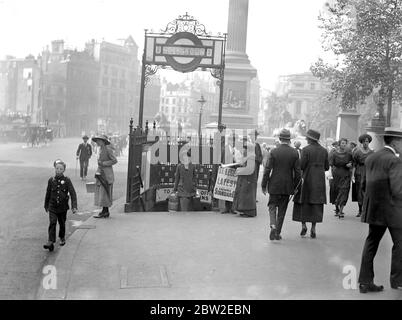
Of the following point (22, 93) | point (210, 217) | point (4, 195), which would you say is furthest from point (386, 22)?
point (22, 93)

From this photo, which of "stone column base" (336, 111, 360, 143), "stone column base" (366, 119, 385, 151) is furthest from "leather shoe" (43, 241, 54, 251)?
"stone column base" (336, 111, 360, 143)

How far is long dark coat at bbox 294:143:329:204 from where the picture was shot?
9.07 metres

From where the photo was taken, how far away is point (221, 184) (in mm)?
12078

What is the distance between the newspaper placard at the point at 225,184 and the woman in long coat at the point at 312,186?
2778 mm

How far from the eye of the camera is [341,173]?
11836mm

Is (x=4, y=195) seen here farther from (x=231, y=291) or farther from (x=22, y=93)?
(x=22, y=93)

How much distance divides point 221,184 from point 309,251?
4.18 metres

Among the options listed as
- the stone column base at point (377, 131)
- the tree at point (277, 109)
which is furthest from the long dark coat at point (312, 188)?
the tree at point (277, 109)

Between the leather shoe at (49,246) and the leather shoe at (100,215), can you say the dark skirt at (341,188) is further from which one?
the leather shoe at (49,246)

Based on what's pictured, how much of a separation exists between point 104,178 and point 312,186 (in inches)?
163

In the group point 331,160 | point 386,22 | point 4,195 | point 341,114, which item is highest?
point 386,22

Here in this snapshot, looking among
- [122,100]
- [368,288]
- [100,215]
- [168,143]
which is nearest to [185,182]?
[168,143]

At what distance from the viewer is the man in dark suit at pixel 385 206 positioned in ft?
20.1

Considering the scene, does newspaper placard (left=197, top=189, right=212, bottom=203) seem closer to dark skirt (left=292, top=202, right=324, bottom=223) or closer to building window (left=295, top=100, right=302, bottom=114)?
dark skirt (left=292, top=202, right=324, bottom=223)
